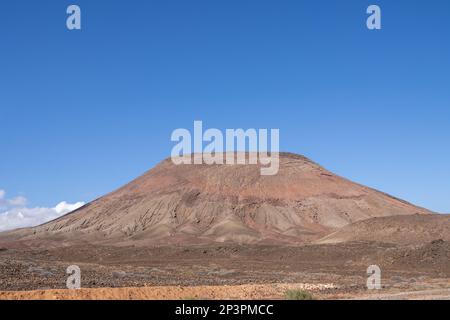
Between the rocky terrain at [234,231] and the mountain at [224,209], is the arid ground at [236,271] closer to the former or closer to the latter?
the rocky terrain at [234,231]

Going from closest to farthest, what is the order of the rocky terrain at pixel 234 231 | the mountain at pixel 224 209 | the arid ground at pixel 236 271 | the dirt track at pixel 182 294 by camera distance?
the dirt track at pixel 182 294 → the arid ground at pixel 236 271 → the rocky terrain at pixel 234 231 → the mountain at pixel 224 209

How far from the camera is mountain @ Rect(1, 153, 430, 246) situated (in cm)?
9412

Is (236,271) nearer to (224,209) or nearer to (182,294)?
(182,294)

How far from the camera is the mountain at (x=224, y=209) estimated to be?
94125 millimetres

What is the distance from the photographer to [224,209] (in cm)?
10350

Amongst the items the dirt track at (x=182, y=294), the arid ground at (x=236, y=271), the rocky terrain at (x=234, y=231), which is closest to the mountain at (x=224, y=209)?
the rocky terrain at (x=234, y=231)

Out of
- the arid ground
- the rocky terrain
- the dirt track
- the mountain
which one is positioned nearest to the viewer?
the dirt track

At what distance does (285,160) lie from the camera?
126m

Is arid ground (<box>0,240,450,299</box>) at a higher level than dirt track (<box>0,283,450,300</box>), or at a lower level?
lower

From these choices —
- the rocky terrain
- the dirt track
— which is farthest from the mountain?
the dirt track

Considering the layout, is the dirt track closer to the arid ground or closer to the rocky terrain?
the arid ground

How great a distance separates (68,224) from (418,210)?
69684mm
